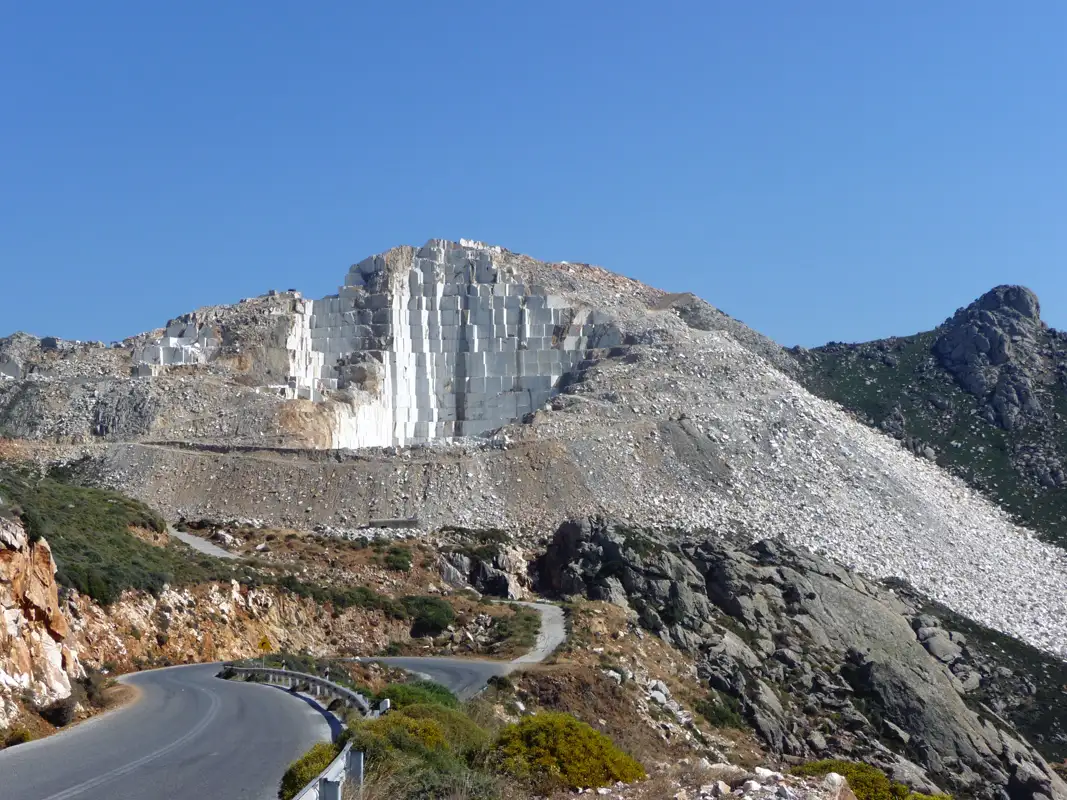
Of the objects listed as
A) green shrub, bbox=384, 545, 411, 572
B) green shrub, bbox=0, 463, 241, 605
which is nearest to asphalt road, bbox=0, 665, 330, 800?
green shrub, bbox=0, 463, 241, 605

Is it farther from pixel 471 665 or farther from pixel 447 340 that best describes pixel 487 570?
pixel 447 340

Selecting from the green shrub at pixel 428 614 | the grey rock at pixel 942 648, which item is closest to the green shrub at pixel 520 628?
the green shrub at pixel 428 614

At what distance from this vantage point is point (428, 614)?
3694cm

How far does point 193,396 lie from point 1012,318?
178ft

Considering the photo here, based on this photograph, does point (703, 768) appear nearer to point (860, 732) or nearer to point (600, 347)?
point (860, 732)

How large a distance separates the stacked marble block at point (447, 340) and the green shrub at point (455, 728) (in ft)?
179

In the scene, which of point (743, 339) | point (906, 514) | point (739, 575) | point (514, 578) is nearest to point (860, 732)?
point (739, 575)

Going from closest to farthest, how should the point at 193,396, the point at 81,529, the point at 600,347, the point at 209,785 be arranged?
the point at 209,785, the point at 81,529, the point at 193,396, the point at 600,347

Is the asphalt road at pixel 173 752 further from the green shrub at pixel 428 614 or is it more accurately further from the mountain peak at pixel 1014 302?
the mountain peak at pixel 1014 302

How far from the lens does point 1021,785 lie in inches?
1414

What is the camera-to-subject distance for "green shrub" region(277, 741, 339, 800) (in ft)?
38.8

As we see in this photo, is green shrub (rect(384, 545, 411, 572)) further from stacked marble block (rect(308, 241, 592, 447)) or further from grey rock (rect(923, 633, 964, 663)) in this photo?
stacked marble block (rect(308, 241, 592, 447))

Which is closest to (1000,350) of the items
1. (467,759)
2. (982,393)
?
(982,393)

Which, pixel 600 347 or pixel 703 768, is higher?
pixel 600 347
